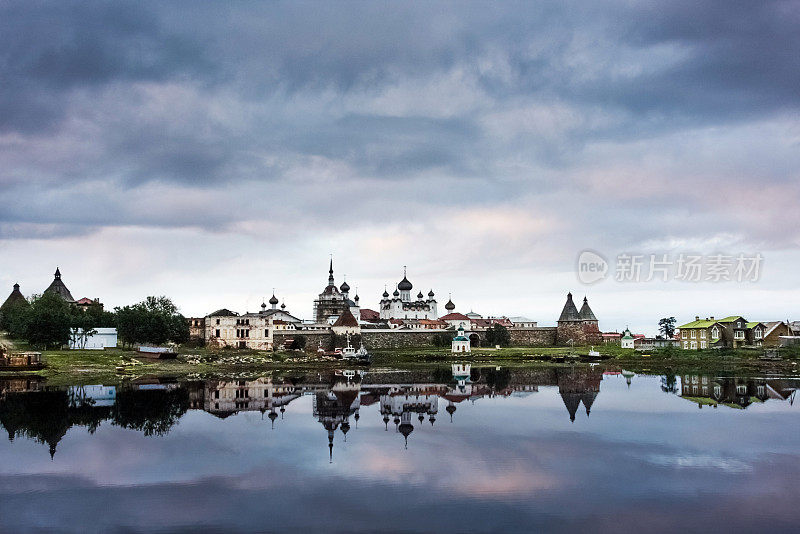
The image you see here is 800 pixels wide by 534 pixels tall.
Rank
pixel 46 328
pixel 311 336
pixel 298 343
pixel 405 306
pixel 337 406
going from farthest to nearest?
pixel 405 306 < pixel 311 336 < pixel 298 343 < pixel 46 328 < pixel 337 406

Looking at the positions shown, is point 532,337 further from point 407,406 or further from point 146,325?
point 407,406

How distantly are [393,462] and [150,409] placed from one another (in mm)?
17294

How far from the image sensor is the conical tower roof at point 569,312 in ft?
390

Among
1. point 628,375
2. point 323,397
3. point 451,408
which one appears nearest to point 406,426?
point 451,408

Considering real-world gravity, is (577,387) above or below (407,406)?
below

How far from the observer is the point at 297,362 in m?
75.2

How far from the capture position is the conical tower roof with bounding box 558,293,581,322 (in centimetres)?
11888

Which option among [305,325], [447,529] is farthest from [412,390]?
[305,325]

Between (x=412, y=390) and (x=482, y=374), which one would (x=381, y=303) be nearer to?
(x=482, y=374)

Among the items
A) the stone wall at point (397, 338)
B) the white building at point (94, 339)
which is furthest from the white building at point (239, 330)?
the stone wall at point (397, 338)

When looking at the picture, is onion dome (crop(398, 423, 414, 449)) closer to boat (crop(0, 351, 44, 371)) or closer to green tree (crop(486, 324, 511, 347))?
boat (crop(0, 351, 44, 371))

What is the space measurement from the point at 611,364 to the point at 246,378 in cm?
4153

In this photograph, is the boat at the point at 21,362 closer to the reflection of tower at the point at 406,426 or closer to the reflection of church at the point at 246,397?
the reflection of church at the point at 246,397

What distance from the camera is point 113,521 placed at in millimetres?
17266
